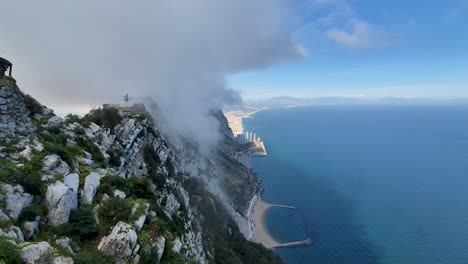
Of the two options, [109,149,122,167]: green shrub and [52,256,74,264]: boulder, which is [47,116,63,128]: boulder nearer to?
[109,149,122,167]: green shrub

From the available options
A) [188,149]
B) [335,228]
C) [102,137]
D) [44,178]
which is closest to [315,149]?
[335,228]

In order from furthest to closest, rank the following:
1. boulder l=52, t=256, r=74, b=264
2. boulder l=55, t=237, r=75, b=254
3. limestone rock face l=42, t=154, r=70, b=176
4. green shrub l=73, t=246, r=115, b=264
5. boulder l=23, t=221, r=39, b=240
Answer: limestone rock face l=42, t=154, r=70, b=176 < boulder l=55, t=237, r=75, b=254 < boulder l=23, t=221, r=39, b=240 < green shrub l=73, t=246, r=115, b=264 < boulder l=52, t=256, r=74, b=264

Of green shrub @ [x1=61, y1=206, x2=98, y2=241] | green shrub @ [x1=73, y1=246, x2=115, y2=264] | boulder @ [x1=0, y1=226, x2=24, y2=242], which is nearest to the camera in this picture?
boulder @ [x1=0, y1=226, x2=24, y2=242]

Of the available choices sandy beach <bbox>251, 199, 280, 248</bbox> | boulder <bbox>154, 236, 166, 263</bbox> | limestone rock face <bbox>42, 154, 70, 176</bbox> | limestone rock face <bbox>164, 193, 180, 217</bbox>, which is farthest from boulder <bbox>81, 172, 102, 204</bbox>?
sandy beach <bbox>251, 199, 280, 248</bbox>

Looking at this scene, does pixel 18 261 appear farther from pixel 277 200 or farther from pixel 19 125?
pixel 277 200

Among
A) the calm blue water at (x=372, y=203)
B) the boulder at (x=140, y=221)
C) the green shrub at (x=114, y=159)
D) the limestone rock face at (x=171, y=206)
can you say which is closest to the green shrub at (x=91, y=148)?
the green shrub at (x=114, y=159)

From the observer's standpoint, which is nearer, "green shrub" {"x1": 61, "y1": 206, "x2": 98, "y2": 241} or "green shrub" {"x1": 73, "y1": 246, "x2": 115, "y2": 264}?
"green shrub" {"x1": 73, "y1": 246, "x2": 115, "y2": 264}
